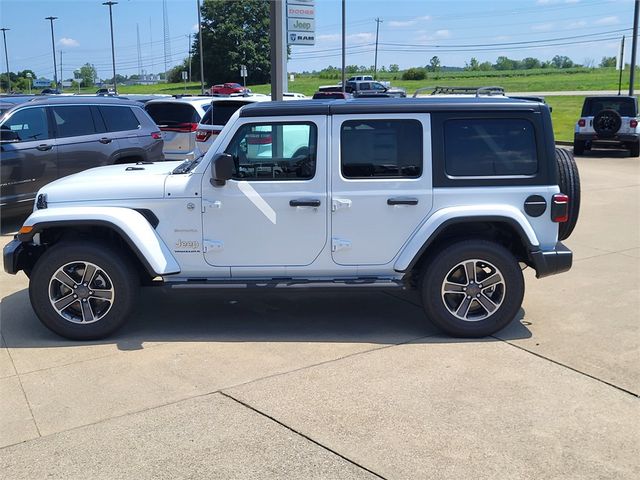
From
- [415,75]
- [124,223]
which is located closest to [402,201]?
[124,223]

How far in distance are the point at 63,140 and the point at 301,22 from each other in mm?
4546

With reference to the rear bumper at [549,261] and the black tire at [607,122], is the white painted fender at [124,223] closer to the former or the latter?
the rear bumper at [549,261]

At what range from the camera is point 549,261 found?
5.20m

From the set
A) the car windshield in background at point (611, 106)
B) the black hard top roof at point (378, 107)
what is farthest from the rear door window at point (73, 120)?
the car windshield in background at point (611, 106)

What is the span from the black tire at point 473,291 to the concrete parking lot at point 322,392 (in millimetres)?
131

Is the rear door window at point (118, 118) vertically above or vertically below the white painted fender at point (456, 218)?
above

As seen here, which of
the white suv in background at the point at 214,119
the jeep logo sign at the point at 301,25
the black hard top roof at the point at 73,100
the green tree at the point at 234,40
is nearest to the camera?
the black hard top roof at the point at 73,100

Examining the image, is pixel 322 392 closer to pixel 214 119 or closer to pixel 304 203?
pixel 304 203

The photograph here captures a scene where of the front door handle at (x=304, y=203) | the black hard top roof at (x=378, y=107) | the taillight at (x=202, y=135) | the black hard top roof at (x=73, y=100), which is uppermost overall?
the black hard top roof at (x=73, y=100)

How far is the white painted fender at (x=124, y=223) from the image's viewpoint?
499 centimetres

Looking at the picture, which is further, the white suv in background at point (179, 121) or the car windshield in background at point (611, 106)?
the car windshield in background at point (611, 106)

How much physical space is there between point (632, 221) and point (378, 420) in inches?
290

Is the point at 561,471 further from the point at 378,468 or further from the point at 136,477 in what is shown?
the point at 136,477

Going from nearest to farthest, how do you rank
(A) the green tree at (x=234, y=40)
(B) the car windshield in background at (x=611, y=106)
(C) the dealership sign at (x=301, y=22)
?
(C) the dealership sign at (x=301, y=22) < (B) the car windshield in background at (x=611, y=106) < (A) the green tree at (x=234, y=40)
